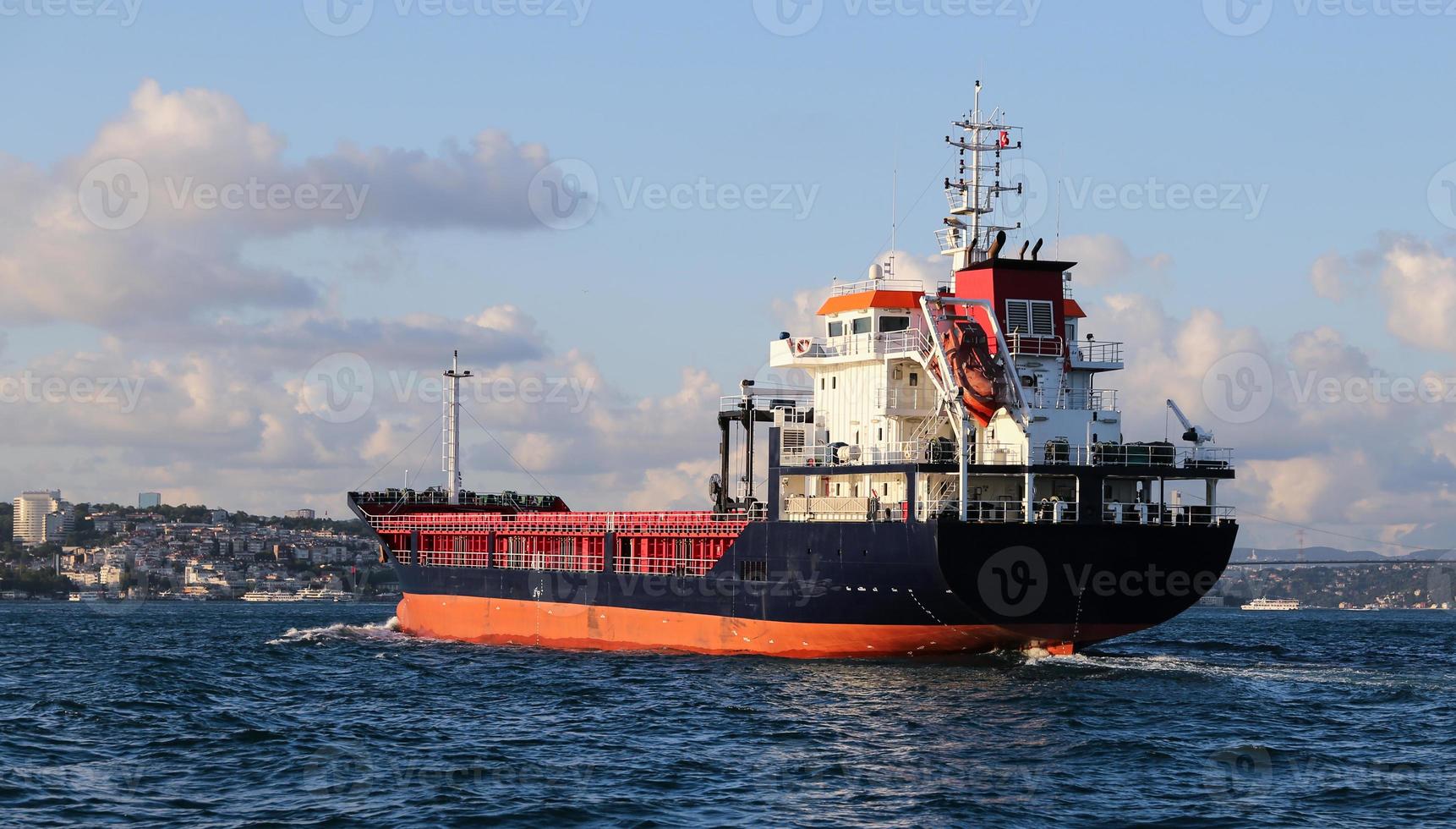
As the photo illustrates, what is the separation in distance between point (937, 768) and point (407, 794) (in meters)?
9.32

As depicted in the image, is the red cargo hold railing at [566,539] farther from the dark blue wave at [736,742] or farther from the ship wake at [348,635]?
the dark blue wave at [736,742]

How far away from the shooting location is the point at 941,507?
4269 cm

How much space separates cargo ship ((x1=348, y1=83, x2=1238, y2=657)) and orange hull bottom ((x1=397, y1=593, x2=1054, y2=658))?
83 mm

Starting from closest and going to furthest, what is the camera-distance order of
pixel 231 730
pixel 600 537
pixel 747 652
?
pixel 231 730 → pixel 747 652 → pixel 600 537

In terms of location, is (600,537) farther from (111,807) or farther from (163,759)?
(111,807)

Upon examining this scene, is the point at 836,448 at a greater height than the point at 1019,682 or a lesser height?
greater

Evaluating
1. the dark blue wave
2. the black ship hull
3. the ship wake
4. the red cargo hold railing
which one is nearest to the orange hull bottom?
the black ship hull

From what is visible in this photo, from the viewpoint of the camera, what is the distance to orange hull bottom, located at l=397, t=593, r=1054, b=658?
42844mm

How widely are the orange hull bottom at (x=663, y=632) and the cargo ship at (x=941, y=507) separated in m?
0.08

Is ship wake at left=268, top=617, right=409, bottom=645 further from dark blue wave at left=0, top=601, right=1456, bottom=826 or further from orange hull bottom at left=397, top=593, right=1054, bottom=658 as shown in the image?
dark blue wave at left=0, top=601, right=1456, bottom=826

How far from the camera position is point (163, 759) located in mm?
29953

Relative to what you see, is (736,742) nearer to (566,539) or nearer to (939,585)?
(939,585)

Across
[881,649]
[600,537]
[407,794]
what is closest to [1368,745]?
[881,649]

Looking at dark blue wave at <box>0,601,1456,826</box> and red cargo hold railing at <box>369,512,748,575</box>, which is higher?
red cargo hold railing at <box>369,512,748,575</box>
